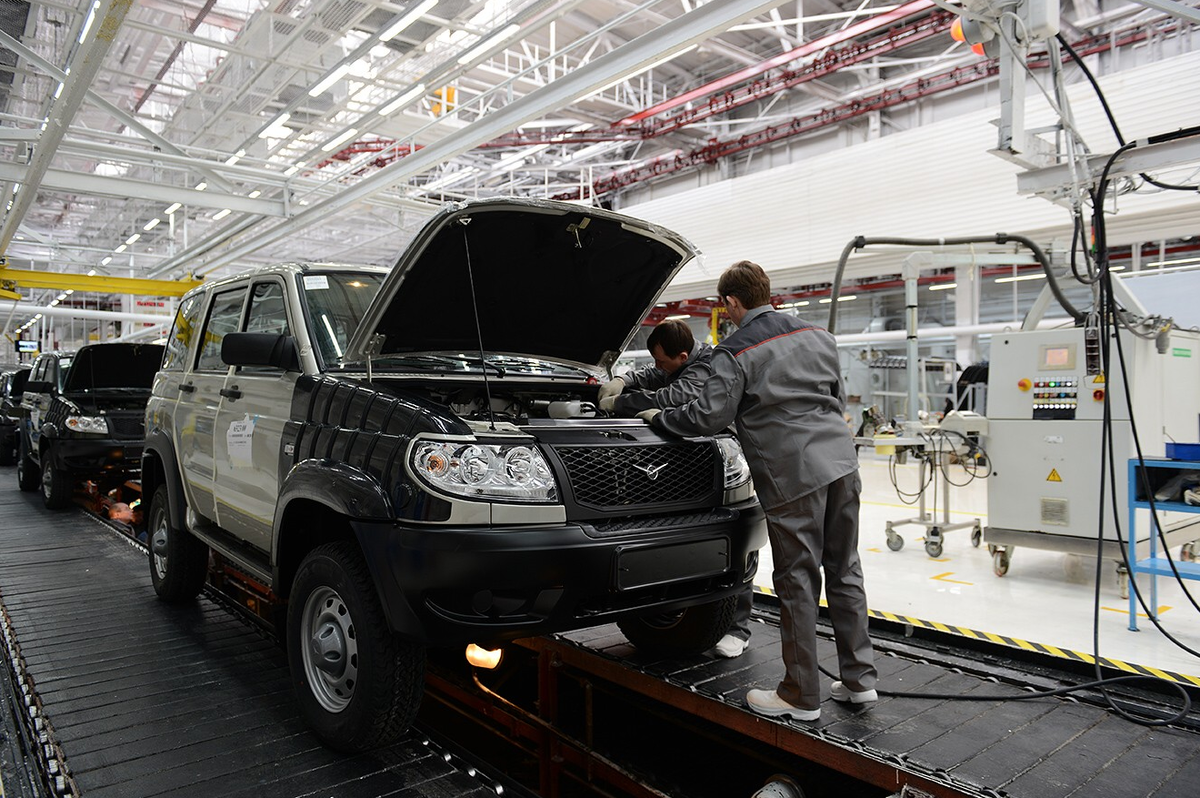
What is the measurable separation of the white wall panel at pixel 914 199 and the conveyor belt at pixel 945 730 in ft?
23.0

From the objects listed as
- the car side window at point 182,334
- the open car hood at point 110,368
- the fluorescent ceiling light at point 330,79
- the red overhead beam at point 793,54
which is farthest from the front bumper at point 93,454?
the red overhead beam at point 793,54

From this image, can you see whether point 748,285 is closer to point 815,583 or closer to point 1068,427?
point 815,583

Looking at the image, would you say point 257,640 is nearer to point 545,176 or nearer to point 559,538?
point 559,538

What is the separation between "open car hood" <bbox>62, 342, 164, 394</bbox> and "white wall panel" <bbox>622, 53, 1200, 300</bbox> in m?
6.47

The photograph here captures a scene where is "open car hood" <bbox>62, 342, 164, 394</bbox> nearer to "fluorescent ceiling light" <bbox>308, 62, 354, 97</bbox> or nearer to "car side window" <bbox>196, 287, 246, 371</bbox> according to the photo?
"fluorescent ceiling light" <bbox>308, 62, 354, 97</bbox>

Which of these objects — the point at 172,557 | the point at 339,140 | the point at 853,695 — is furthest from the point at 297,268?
the point at 339,140

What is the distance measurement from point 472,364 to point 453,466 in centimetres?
108

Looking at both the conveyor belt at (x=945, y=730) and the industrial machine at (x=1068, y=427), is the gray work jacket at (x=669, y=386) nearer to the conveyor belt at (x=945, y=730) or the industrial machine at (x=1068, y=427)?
the conveyor belt at (x=945, y=730)

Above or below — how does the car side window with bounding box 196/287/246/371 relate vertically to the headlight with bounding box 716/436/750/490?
above

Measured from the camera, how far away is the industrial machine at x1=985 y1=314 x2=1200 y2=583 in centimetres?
545

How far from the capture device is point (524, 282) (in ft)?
10.8

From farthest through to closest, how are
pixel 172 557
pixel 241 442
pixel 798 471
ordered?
pixel 172 557 < pixel 241 442 < pixel 798 471

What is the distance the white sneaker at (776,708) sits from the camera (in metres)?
2.63

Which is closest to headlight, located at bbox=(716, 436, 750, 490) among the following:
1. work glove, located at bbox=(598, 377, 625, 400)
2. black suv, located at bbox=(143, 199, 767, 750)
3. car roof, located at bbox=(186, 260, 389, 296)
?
black suv, located at bbox=(143, 199, 767, 750)
